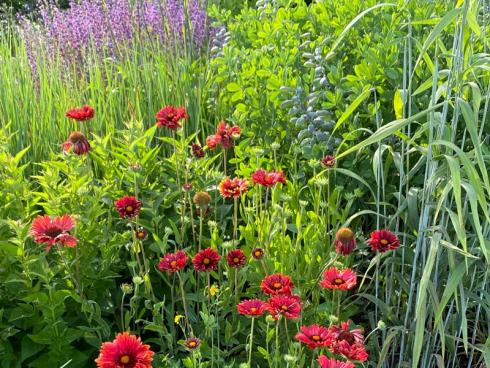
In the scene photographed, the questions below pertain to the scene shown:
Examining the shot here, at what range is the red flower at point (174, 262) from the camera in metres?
1.74

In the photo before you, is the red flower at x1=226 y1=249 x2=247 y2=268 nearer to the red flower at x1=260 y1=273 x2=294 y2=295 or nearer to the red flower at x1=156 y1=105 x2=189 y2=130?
the red flower at x1=260 y1=273 x2=294 y2=295

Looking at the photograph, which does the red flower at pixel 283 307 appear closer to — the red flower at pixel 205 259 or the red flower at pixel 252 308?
the red flower at pixel 252 308

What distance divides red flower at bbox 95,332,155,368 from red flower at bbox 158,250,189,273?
0.42m

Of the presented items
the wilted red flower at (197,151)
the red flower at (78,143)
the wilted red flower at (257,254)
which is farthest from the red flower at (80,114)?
the wilted red flower at (257,254)

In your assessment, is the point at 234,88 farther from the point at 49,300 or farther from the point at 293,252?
the point at 49,300

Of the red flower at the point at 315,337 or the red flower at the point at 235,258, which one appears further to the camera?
the red flower at the point at 235,258

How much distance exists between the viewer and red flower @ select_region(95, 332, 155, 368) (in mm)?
1309

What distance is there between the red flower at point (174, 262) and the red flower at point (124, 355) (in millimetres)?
416

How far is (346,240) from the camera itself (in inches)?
66.8

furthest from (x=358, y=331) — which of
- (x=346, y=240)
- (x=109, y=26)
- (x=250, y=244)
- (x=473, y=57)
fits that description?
(x=109, y=26)

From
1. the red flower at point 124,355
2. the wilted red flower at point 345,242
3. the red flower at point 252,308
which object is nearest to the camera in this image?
the red flower at point 124,355

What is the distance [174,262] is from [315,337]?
0.45 meters

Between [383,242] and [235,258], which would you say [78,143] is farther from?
[383,242]

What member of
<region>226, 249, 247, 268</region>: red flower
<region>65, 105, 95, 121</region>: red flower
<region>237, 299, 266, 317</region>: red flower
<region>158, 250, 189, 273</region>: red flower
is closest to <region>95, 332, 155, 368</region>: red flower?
<region>237, 299, 266, 317</region>: red flower
